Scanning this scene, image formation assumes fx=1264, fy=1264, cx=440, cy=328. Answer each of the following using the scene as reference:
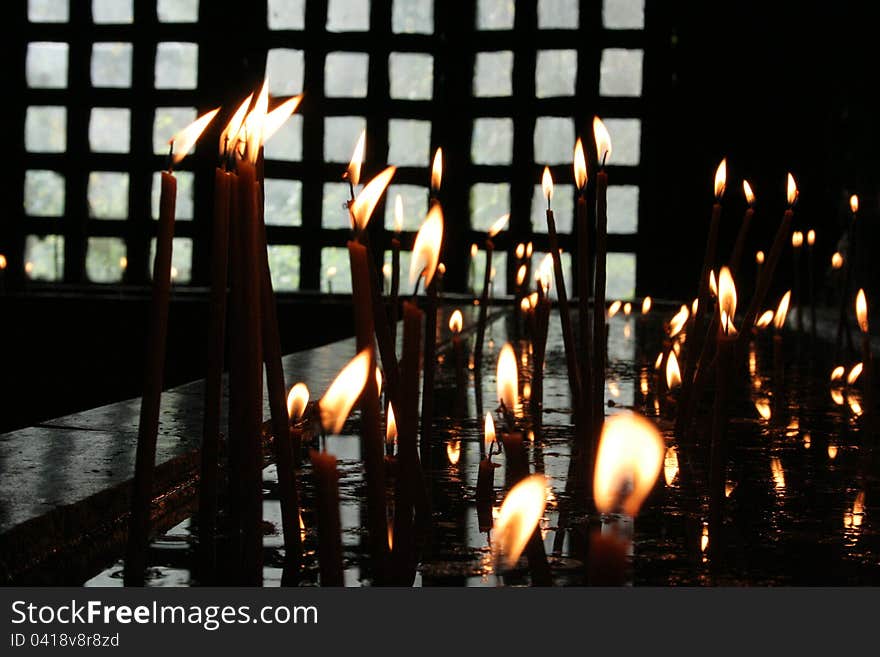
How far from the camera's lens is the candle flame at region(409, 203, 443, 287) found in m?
1.28

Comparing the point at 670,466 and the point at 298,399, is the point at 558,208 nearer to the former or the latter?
the point at 670,466

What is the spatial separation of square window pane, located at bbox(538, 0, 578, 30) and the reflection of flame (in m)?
10.9

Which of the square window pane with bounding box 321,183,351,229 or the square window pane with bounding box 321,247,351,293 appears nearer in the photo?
the square window pane with bounding box 321,183,351,229

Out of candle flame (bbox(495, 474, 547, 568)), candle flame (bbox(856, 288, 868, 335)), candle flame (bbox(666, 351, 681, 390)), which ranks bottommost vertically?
candle flame (bbox(495, 474, 547, 568))

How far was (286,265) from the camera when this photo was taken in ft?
40.8

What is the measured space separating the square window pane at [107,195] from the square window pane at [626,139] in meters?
4.65

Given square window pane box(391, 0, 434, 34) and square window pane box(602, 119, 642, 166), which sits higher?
square window pane box(391, 0, 434, 34)

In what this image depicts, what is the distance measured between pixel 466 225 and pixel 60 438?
9.83 m

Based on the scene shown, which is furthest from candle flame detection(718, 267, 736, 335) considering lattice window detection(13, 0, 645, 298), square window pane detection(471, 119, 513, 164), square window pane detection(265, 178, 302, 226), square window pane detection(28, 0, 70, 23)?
square window pane detection(28, 0, 70, 23)

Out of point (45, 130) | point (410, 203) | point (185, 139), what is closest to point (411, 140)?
point (410, 203)

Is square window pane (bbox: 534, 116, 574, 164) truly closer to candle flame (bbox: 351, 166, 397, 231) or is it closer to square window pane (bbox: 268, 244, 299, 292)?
square window pane (bbox: 268, 244, 299, 292)

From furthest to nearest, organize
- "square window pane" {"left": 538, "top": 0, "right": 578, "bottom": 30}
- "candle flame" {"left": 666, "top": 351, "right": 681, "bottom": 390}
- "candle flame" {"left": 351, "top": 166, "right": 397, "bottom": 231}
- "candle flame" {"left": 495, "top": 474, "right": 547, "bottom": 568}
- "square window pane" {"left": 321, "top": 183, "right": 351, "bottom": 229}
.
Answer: "square window pane" {"left": 321, "top": 183, "right": 351, "bottom": 229}, "square window pane" {"left": 538, "top": 0, "right": 578, "bottom": 30}, "candle flame" {"left": 666, "top": 351, "right": 681, "bottom": 390}, "candle flame" {"left": 351, "top": 166, "right": 397, "bottom": 231}, "candle flame" {"left": 495, "top": 474, "right": 547, "bottom": 568}

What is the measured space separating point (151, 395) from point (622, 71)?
10717mm
